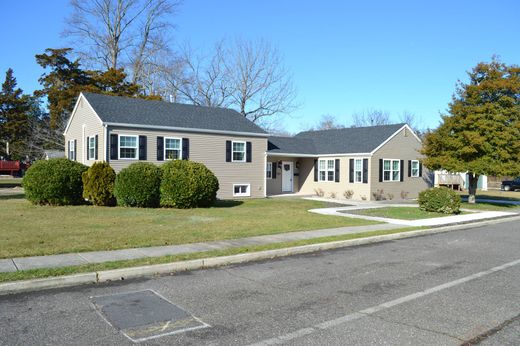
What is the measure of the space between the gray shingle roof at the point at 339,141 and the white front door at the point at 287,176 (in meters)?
1.38

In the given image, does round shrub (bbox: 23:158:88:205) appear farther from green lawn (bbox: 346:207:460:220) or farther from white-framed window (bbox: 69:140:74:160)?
green lawn (bbox: 346:207:460:220)

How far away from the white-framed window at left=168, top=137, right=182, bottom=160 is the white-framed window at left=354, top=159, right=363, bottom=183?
10781 mm

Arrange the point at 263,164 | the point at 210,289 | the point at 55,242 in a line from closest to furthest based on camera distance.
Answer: the point at 210,289, the point at 55,242, the point at 263,164

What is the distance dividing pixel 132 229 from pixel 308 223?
5680 mm

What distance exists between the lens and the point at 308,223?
1452 centimetres

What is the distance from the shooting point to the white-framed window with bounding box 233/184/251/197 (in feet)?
84.4

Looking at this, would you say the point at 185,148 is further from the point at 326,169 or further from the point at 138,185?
the point at 326,169

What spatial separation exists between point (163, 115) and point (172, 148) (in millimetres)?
2138

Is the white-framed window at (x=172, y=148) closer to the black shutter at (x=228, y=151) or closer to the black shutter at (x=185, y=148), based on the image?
the black shutter at (x=185, y=148)

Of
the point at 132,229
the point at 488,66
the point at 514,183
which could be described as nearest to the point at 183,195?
the point at 132,229

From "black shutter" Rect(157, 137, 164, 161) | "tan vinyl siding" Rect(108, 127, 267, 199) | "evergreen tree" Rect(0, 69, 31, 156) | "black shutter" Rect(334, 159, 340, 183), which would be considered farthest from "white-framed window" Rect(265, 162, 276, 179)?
"evergreen tree" Rect(0, 69, 31, 156)

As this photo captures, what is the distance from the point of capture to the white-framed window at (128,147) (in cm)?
2153

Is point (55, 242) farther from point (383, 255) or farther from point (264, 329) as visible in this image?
point (383, 255)

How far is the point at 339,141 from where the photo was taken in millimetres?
29891
